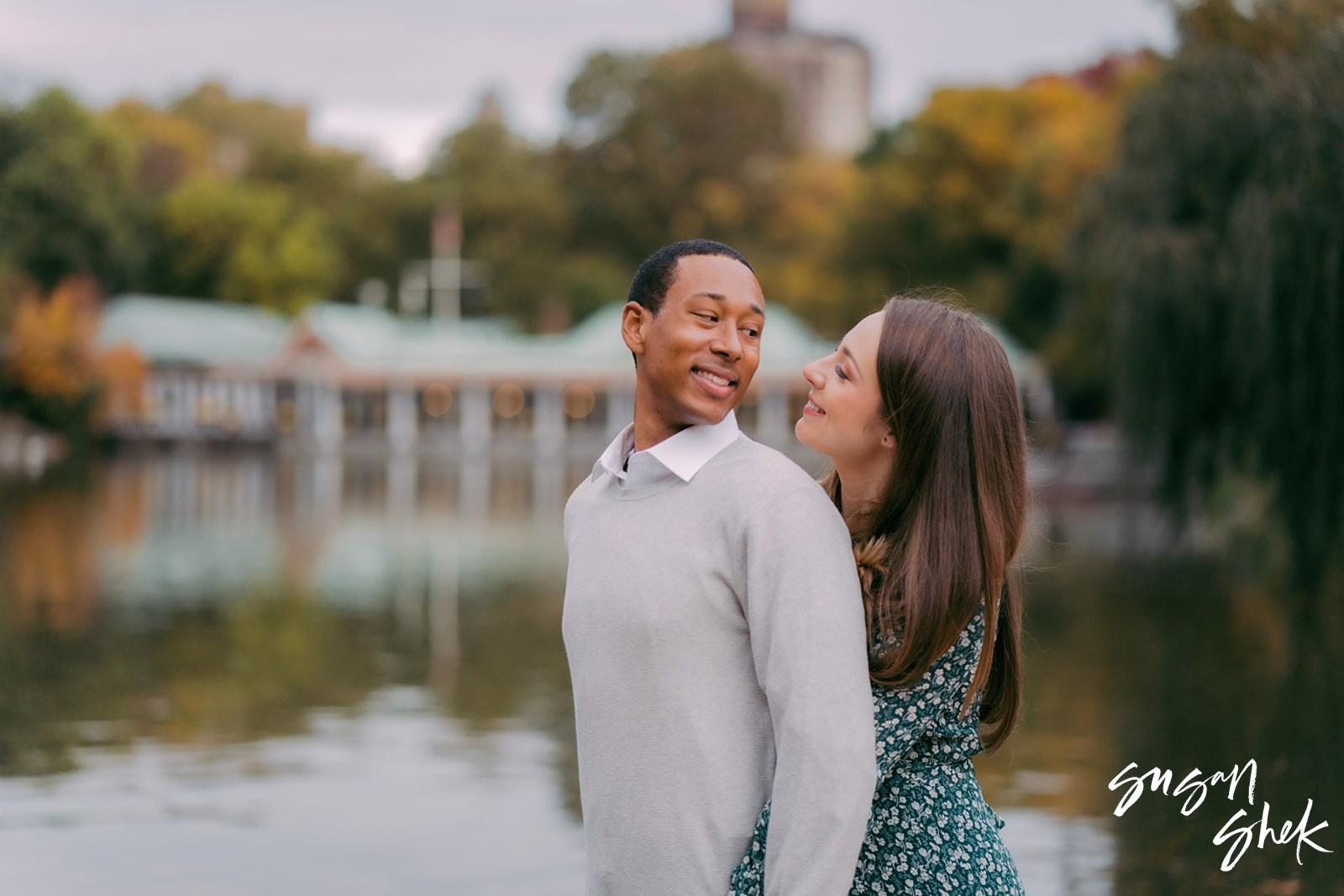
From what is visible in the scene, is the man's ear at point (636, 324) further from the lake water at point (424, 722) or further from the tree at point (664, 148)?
the tree at point (664, 148)

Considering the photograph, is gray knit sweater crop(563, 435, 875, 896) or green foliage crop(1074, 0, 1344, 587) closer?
gray knit sweater crop(563, 435, 875, 896)

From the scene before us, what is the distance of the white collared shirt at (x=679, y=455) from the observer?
2219 millimetres

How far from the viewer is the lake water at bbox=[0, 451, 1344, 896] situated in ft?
21.0

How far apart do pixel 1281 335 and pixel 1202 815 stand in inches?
244

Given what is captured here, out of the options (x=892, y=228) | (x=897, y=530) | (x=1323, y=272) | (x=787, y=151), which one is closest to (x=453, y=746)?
(x=897, y=530)

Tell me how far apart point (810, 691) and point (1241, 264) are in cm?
1203

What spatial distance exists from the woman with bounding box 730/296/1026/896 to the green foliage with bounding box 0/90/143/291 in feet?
44.2

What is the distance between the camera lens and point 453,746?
8.54 meters

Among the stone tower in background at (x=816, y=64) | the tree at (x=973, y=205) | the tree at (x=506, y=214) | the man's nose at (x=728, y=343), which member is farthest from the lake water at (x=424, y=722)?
the stone tower in background at (x=816, y=64)

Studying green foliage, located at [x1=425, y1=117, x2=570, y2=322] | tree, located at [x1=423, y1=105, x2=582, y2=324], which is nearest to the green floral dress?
tree, located at [x1=423, y1=105, x2=582, y2=324]

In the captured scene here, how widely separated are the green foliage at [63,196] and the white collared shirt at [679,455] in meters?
13.4

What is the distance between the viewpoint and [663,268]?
2363mm

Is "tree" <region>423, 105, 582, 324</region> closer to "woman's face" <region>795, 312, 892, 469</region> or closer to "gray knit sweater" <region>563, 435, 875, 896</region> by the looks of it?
"woman's face" <region>795, 312, 892, 469</region>

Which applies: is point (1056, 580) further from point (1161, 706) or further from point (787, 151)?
point (787, 151)
